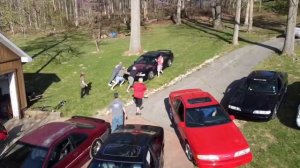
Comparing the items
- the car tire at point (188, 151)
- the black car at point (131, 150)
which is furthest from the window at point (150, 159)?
the car tire at point (188, 151)

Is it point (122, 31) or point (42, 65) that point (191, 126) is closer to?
point (42, 65)

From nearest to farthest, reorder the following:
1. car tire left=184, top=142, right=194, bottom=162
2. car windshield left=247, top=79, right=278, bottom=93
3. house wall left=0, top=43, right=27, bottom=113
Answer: car tire left=184, top=142, right=194, bottom=162 < car windshield left=247, top=79, right=278, bottom=93 < house wall left=0, top=43, right=27, bottom=113

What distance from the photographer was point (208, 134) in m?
11.5

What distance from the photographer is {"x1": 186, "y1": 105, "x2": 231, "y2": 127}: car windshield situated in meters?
12.1

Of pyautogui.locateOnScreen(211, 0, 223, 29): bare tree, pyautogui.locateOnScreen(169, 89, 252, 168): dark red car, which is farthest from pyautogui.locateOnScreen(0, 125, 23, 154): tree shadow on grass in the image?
pyautogui.locateOnScreen(211, 0, 223, 29): bare tree

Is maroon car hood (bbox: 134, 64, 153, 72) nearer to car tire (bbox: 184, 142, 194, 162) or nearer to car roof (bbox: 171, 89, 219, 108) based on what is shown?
car roof (bbox: 171, 89, 219, 108)

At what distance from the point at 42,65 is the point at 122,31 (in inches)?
639

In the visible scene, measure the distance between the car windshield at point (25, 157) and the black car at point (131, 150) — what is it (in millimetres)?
1436

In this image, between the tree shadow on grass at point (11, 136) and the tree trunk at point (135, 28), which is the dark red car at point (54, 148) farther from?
the tree trunk at point (135, 28)

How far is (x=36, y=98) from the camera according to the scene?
779 inches

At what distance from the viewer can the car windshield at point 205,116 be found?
12117 mm

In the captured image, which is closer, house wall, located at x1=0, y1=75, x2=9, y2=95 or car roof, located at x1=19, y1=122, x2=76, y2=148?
car roof, located at x1=19, y1=122, x2=76, y2=148

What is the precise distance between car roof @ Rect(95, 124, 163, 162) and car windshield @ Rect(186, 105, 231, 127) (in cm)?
158

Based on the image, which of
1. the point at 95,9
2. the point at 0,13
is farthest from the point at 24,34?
the point at 0,13
